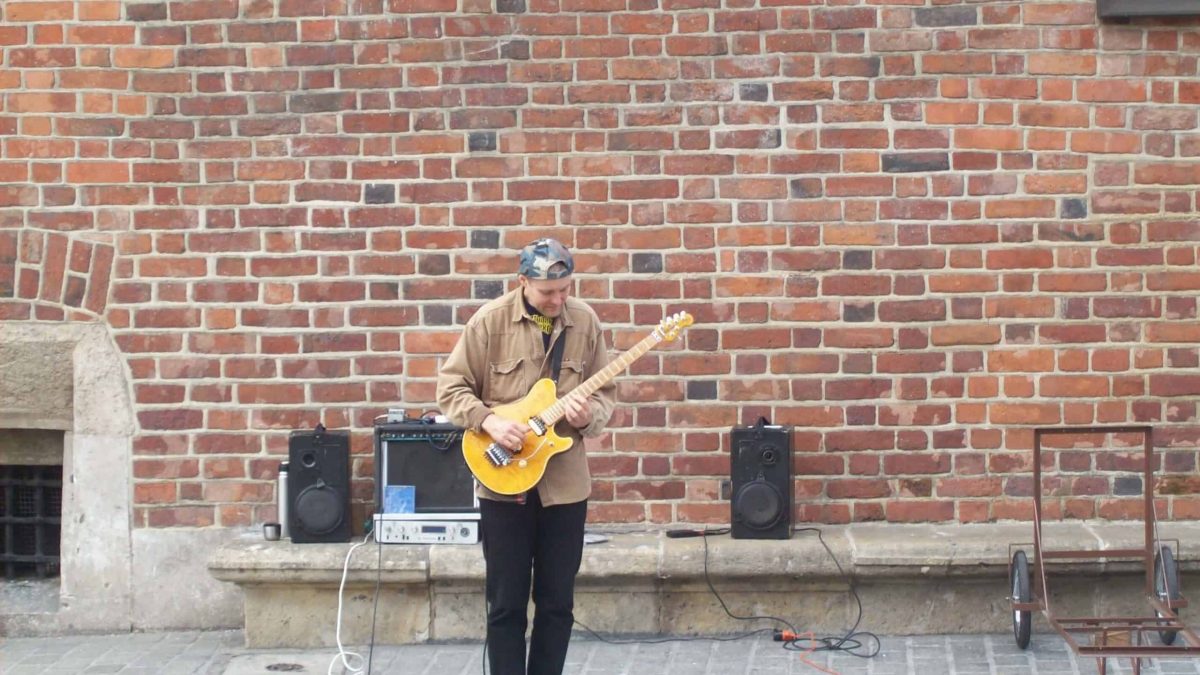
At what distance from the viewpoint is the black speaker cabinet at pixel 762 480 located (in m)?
6.75

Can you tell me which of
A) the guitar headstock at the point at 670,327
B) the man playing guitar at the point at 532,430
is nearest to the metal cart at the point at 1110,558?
the guitar headstock at the point at 670,327

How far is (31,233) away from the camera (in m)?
7.16

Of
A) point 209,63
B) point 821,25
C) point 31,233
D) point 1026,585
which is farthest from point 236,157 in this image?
point 1026,585

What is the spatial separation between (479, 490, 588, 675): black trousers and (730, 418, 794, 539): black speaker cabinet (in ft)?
4.64

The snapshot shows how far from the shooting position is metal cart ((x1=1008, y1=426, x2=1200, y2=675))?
5961mm

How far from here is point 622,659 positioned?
21.3 ft

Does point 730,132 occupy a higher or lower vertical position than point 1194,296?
higher

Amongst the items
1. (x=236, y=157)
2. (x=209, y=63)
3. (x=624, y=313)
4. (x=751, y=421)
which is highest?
(x=209, y=63)

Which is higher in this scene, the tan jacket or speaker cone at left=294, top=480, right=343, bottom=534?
the tan jacket

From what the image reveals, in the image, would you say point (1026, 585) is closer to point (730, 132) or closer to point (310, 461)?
point (730, 132)

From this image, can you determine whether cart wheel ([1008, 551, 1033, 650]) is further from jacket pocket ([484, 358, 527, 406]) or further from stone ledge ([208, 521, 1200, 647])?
jacket pocket ([484, 358, 527, 406])

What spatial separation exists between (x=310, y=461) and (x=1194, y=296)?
397 cm

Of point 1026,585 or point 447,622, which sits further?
point 447,622

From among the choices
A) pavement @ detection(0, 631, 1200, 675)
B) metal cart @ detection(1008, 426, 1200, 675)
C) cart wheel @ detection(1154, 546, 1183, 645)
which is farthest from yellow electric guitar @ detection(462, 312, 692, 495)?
cart wheel @ detection(1154, 546, 1183, 645)
